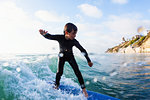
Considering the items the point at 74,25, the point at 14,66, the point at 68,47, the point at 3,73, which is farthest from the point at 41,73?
the point at 74,25

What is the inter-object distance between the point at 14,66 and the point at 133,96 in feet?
12.8

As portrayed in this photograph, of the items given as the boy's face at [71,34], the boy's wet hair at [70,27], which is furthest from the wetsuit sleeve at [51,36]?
the boy's wet hair at [70,27]

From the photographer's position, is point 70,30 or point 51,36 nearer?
point 70,30

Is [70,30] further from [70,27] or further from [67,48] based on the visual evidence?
[67,48]

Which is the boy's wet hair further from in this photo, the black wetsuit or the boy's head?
the black wetsuit

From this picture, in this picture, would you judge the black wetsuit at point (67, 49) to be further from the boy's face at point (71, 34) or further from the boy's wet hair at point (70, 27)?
the boy's wet hair at point (70, 27)

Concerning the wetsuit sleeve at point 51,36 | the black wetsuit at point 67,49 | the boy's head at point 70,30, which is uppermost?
the boy's head at point 70,30

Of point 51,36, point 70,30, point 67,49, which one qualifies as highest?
point 70,30

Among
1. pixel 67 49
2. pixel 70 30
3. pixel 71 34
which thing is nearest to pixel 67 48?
pixel 67 49

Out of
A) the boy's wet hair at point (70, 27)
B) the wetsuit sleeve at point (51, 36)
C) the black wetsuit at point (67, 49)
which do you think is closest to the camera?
the boy's wet hair at point (70, 27)

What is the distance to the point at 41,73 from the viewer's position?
19.2 feet

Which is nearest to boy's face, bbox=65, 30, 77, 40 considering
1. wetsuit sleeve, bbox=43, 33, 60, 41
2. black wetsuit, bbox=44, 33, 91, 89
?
black wetsuit, bbox=44, 33, 91, 89

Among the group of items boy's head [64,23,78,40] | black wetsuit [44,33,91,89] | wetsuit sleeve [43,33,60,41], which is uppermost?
boy's head [64,23,78,40]

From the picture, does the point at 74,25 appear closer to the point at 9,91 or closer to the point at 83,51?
the point at 83,51
